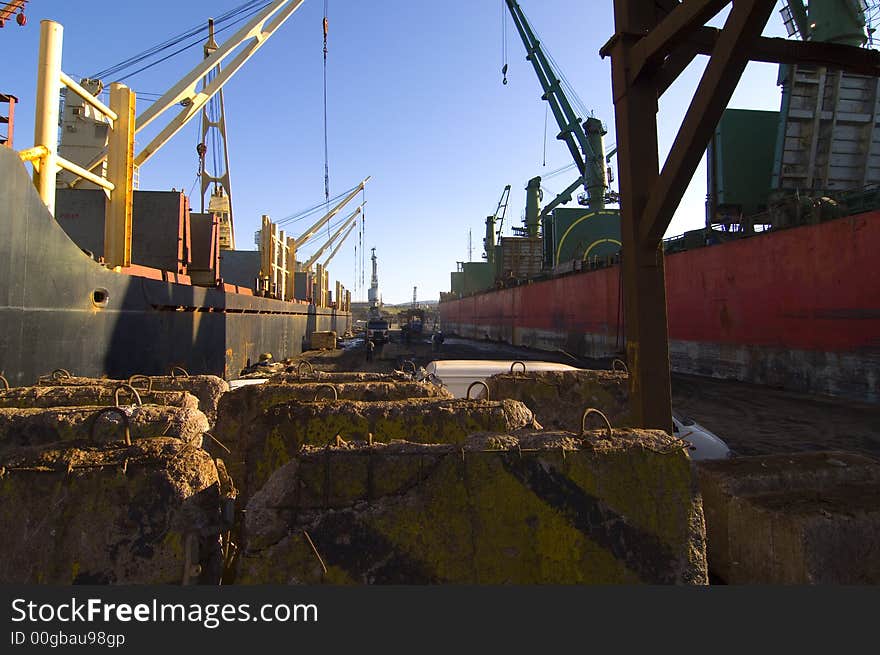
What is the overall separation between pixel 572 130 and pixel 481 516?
140 ft

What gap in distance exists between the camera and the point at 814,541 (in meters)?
2.31

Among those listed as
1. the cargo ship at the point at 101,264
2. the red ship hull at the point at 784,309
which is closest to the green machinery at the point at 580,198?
the red ship hull at the point at 784,309

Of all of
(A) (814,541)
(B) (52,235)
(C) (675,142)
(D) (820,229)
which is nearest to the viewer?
(A) (814,541)

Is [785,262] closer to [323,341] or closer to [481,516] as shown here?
[481,516]

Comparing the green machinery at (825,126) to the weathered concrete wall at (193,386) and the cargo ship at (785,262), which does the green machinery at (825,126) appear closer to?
the cargo ship at (785,262)

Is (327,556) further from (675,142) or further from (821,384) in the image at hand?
(821,384)

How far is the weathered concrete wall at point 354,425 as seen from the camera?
2889 mm

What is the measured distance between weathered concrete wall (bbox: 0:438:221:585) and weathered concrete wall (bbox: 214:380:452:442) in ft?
4.96

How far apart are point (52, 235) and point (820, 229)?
16211 mm

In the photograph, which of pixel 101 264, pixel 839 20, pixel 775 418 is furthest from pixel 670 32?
pixel 839 20

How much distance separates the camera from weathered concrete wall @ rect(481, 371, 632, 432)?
15.6ft

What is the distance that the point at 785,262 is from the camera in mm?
12492

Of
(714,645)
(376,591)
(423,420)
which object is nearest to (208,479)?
(376,591)

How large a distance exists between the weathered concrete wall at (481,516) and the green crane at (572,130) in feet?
124
